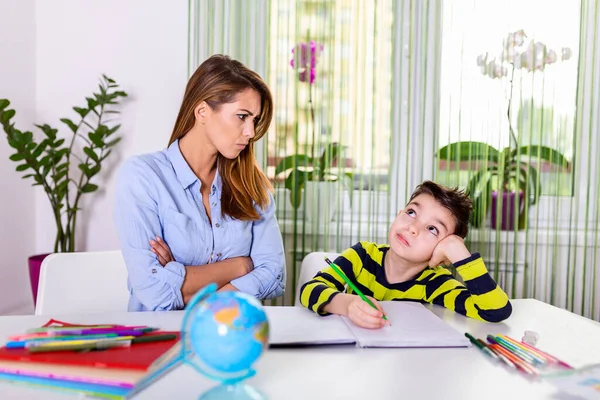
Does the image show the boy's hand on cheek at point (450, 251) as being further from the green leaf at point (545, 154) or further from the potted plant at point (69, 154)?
the potted plant at point (69, 154)

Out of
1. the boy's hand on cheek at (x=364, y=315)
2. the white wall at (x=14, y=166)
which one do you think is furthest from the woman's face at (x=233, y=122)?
the white wall at (x=14, y=166)

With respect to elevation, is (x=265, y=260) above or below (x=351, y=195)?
below

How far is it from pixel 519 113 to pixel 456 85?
0.91ft

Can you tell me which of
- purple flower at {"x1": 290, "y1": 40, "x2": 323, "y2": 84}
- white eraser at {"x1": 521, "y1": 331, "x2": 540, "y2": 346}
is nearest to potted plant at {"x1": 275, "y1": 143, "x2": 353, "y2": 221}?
purple flower at {"x1": 290, "y1": 40, "x2": 323, "y2": 84}

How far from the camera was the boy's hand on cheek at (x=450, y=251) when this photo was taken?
137cm

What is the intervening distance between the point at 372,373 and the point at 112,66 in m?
2.19

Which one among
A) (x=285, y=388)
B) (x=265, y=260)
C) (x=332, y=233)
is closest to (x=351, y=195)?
(x=332, y=233)

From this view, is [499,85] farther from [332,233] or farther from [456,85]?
[332,233]

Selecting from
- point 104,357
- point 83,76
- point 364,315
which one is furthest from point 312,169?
point 104,357

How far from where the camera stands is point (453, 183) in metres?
2.35

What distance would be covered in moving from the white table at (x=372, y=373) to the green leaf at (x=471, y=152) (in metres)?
1.26

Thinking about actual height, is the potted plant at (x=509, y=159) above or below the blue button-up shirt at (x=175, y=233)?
above

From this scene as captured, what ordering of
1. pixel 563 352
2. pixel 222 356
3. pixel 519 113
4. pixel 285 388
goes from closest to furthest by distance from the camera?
pixel 222 356
pixel 285 388
pixel 563 352
pixel 519 113

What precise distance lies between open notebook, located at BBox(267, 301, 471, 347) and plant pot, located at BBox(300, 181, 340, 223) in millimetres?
1166
